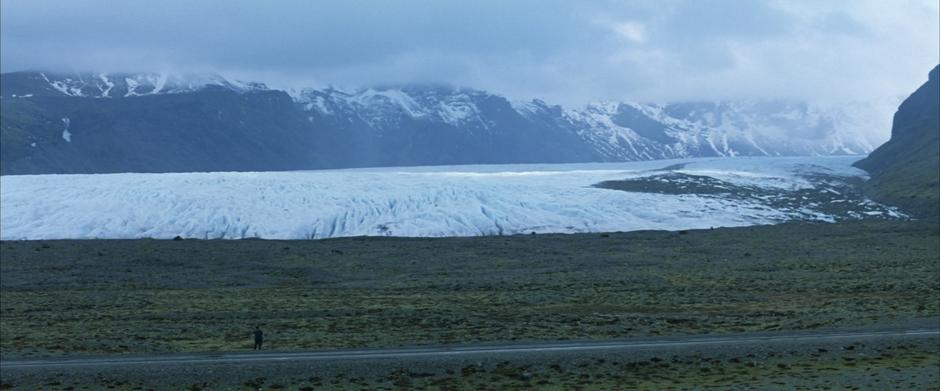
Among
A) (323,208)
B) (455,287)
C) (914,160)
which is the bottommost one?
(455,287)

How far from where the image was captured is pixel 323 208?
2298 inches

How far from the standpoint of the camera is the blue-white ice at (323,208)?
178 feet

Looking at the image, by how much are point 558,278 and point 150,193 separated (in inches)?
1255

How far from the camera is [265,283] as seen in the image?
3794cm

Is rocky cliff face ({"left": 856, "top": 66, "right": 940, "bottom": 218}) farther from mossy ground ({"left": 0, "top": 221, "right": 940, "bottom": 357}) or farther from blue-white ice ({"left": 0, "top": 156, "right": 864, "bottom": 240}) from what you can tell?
mossy ground ({"left": 0, "top": 221, "right": 940, "bottom": 357})

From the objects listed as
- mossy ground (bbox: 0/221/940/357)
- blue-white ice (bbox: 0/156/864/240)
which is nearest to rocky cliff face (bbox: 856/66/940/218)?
blue-white ice (bbox: 0/156/864/240)

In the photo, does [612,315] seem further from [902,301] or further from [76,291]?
[76,291]

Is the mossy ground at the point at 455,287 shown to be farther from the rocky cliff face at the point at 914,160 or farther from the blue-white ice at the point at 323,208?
the rocky cliff face at the point at 914,160

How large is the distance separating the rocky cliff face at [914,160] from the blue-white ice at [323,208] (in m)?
8.59

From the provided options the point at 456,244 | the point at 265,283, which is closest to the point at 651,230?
the point at 456,244

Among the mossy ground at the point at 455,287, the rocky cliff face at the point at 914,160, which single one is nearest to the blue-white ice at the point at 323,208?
the mossy ground at the point at 455,287

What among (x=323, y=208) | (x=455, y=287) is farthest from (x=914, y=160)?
(x=455, y=287)

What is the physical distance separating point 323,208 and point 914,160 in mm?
51875

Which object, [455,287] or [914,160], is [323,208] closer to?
[455,287]
